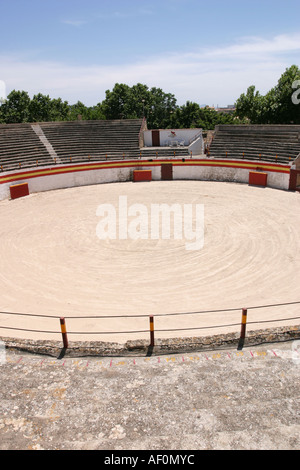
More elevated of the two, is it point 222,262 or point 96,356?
point 96,356

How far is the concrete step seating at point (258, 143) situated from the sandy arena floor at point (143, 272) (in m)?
11.0

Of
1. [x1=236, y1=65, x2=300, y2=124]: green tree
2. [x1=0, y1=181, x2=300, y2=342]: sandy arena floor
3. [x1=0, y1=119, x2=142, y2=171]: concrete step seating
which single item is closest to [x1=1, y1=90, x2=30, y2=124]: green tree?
[x1=0, y1=119, x2=142, y2=171]: concrete step seating

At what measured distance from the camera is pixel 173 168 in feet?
129

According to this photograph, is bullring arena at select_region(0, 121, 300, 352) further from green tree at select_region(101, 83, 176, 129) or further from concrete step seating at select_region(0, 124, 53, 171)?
green tree at select_region(101, 83, 176, 129)

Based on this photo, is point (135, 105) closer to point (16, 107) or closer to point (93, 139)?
point (16, 107)

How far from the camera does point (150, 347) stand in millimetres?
8758

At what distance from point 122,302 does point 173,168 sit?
27.6 metres

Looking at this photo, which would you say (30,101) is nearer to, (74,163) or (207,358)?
(74,163)

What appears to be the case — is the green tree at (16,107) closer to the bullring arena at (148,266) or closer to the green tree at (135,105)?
the green tree at (135,105)

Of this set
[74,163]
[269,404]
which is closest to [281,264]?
[269,404]

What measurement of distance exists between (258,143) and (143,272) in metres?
28.7

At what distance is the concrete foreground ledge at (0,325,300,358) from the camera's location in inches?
338

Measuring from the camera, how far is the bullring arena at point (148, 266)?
12.4 metres

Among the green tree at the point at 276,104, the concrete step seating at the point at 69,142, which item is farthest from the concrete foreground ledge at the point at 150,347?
the green tree at the point at 276,104
